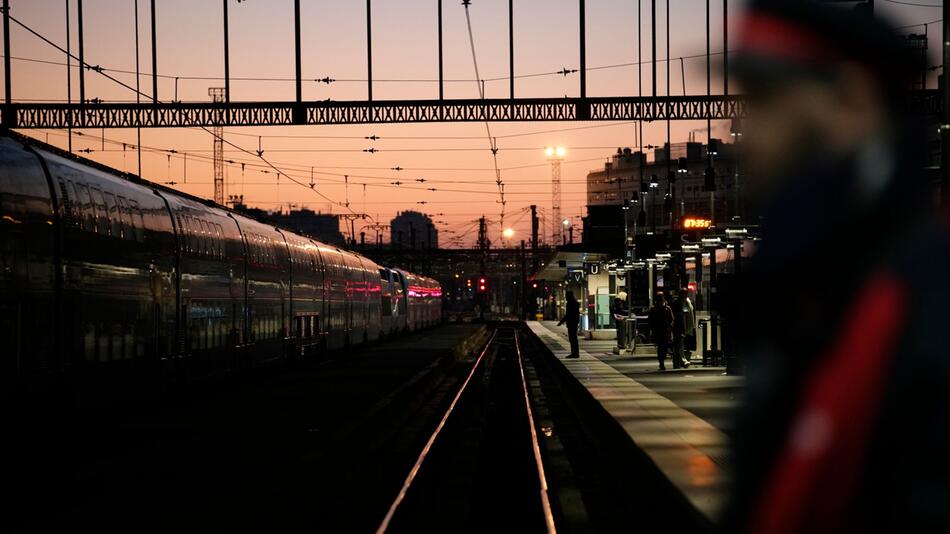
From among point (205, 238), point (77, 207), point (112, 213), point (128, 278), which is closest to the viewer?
point (77, 207)

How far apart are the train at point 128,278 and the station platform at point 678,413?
22.1 ft

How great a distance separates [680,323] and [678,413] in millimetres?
10781

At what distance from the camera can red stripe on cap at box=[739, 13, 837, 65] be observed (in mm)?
5012

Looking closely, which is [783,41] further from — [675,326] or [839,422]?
[675,326]

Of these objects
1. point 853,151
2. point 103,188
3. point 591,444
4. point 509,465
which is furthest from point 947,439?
point 591,444

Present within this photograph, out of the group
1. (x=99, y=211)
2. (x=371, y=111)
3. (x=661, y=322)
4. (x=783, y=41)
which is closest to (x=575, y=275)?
(x=371, y=111)

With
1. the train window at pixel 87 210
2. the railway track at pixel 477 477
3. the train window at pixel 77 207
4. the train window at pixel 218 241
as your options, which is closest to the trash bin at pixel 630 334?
the railway track at pixel 477 477

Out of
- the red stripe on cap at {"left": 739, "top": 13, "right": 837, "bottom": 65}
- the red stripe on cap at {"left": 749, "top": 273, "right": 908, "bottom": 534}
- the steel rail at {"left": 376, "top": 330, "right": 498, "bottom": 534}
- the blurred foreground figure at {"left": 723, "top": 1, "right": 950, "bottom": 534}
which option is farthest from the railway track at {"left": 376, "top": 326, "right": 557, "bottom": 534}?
the red stripe on cap at {"left": 739, "top": 13, "right": 837, "bottom": 65}

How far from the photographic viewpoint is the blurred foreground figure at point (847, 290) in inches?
192

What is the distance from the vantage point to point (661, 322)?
2992 cm

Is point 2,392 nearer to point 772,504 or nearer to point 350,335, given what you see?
point 772,504

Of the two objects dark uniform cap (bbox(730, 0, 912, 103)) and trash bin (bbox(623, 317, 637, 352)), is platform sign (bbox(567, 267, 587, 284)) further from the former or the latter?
dark uniform cap (bbox(730, 0, 912, 103))

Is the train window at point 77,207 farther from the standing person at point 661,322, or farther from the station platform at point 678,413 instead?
the standing person at point 661,322

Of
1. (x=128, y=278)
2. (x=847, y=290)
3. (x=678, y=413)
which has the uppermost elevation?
(x=128, y=278)
